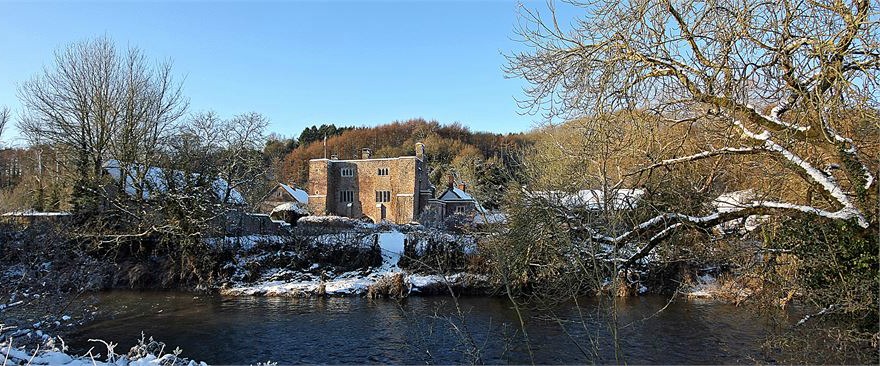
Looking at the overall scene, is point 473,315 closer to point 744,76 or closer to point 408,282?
point 408,282

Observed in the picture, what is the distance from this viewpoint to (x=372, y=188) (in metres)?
41.4

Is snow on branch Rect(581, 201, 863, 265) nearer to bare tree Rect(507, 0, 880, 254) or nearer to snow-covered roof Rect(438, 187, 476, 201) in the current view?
bare tree Rect(507, 0, 880, 254)

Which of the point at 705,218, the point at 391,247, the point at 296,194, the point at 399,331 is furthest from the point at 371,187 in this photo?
the point at 705,218

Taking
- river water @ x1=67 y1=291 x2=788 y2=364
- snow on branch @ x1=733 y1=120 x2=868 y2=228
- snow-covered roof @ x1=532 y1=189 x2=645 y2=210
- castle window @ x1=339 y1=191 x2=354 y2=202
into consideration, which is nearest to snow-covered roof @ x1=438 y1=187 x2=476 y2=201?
castle window @ x1=339 y1=191 x2=354 y2=202

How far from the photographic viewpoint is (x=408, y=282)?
18.7 m

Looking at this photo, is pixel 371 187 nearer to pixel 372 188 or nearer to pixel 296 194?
pixel 372 188

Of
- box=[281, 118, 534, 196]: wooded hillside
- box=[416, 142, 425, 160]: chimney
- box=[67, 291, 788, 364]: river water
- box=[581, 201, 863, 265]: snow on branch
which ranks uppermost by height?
box=[281, 118, 534, 196]: wooded hillside

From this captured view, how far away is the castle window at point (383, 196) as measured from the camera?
4103 cm

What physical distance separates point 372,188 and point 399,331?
95.4ft

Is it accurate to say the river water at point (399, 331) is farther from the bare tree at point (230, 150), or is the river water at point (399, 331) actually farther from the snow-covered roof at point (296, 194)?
the snow-covered roof at point (296, 194)

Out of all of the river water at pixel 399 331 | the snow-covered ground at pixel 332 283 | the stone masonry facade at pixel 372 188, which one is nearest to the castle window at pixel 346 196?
the stone masonry facade at pixel 372 188

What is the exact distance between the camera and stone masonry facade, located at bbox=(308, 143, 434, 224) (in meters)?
40.0

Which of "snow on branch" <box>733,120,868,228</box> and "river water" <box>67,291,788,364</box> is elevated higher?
"snow on branch" <box>733,120,868,228</box>

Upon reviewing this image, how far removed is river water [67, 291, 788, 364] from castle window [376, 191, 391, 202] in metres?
23.6
